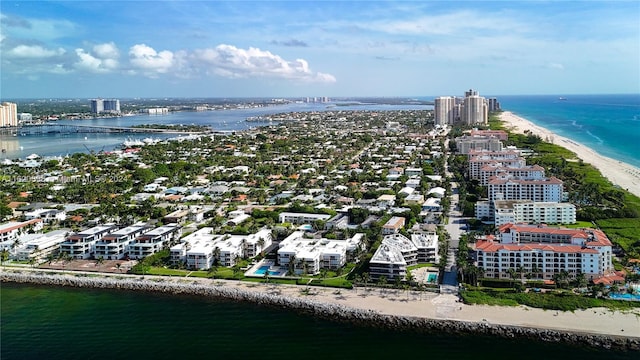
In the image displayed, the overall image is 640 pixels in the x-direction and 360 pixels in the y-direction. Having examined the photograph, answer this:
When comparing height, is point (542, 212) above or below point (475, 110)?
below

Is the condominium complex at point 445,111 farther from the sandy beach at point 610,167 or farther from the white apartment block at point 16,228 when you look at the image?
the white apartment block at point 16,228

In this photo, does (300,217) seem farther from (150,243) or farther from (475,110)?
(475,110)

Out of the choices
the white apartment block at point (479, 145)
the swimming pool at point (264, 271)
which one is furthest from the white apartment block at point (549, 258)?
the white apartment block at point (479, 145)

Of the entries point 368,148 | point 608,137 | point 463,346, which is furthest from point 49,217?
point 608,137

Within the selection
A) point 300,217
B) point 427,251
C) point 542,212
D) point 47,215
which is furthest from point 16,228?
point 542,212

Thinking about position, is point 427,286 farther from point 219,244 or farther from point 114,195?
point 114,195

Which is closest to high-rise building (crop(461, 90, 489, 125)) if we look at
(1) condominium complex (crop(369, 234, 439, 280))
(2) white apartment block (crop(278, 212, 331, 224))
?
(2) white apartment block (crop(278, 212, 331, 224))
